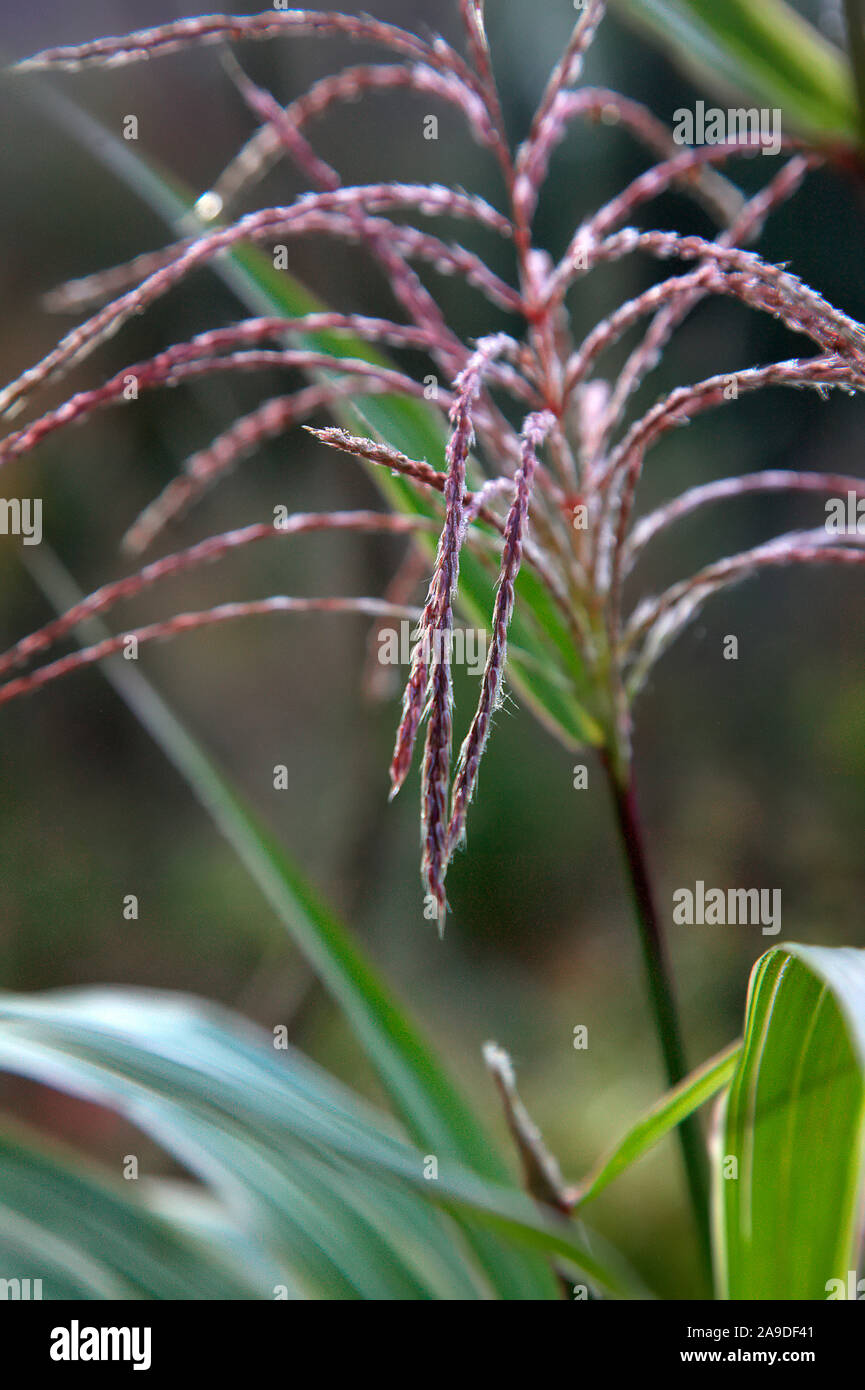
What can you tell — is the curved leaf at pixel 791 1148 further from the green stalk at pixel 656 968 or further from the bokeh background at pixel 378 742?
the bokeh background at pixel 378 742

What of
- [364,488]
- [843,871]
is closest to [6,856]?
[364,488]

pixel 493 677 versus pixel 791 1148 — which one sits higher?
pixel 493 677

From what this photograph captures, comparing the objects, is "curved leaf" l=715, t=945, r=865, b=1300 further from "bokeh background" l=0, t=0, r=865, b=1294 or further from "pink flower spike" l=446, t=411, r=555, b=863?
"bokeh background" l=0, t=0, r=865, b=1294

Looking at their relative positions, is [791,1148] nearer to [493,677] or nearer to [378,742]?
[493,677]

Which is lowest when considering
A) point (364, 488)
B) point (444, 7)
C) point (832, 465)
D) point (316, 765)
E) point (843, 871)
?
point (843, 871)

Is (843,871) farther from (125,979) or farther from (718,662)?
(125,979)

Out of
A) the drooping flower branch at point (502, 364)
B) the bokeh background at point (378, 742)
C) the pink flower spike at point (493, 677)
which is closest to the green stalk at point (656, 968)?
the drooping flower branch at point (502, 364)

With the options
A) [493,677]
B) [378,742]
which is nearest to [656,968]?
[493,677]

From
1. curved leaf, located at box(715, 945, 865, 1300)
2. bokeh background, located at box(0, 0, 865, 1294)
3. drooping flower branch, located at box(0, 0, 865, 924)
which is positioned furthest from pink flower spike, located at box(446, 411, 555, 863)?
bokeh background, located at box(0, 0, 865, 1294)

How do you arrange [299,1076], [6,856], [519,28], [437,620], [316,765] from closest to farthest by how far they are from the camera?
1. [437,620]
2. [299,1076]
3. [519,28]
4. [6,856]
5. [316,765]
